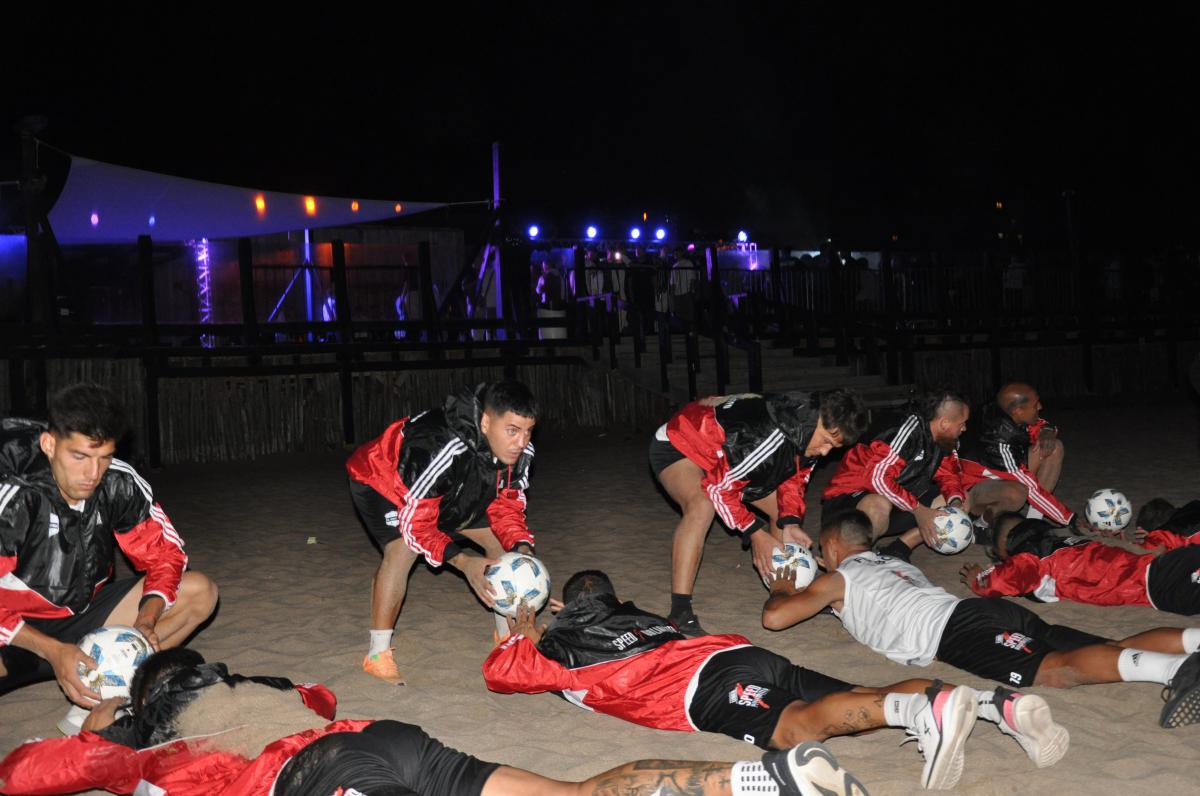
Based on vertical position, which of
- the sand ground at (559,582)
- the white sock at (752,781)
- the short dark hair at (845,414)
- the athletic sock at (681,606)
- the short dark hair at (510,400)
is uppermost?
the short dark hair at (510,400)

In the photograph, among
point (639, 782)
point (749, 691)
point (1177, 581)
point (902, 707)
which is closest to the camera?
point (639, 782)

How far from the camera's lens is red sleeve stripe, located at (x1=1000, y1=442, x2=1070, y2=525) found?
7.02 m

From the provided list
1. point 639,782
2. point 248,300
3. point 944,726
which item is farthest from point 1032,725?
point 248,300

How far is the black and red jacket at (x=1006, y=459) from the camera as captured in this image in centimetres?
705

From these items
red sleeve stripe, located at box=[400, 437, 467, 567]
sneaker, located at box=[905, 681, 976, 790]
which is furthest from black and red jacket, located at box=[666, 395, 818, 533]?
sneaker, located at box=[905, 681, 976, 790]

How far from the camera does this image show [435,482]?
4.91 m

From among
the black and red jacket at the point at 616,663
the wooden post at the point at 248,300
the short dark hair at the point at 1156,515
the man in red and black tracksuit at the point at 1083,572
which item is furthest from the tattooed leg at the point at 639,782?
the wooden post at the point at 248,300

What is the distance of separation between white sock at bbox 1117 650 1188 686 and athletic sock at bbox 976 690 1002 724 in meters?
0.89

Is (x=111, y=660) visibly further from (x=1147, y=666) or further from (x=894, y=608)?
(x=1147, y=666)

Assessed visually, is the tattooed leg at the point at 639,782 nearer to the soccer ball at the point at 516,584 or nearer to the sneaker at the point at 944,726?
the sneaker at the point at 944,726

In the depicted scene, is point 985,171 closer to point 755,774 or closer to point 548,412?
point 548,412

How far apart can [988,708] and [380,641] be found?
114 inches

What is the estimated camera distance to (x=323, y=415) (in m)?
13.5

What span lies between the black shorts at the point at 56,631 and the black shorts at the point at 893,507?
432 cm
